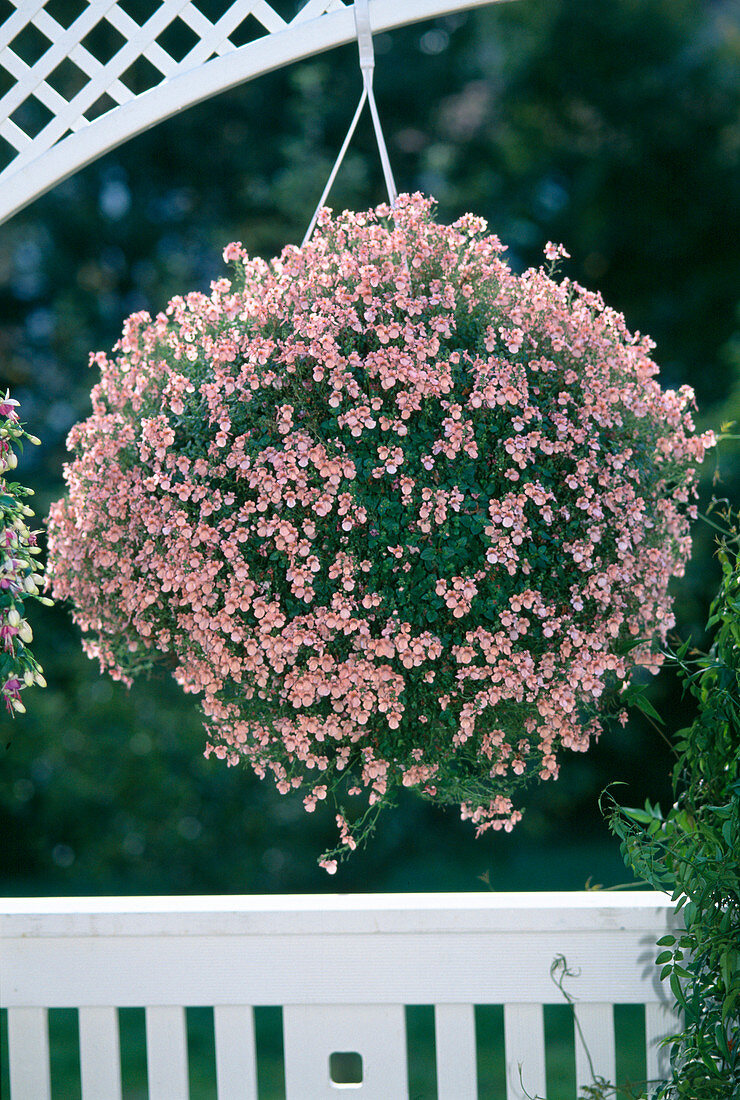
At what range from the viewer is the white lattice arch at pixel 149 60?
1649 millimetres

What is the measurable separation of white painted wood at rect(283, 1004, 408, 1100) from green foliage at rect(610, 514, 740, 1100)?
16.4 inches

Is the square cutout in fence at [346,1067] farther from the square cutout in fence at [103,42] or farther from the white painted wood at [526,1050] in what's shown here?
the square cutout in fence at [103,42]

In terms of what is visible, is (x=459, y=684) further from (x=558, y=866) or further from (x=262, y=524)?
(x=558, y=866)

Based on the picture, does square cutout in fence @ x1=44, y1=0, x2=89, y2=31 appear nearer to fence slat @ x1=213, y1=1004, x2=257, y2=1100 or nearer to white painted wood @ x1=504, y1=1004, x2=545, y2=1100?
fence slat @ x1=213, y1=1004, x2=257, y2=1100

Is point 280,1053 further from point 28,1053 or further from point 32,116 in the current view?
point 32,116

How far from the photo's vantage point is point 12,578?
5.46ft

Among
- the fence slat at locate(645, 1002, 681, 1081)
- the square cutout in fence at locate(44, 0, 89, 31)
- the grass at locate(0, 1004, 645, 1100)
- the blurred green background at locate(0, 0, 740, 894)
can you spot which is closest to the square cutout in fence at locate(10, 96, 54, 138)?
the blurred green background at locate(0, 0, 740, 894)

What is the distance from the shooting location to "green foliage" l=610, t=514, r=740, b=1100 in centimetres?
140

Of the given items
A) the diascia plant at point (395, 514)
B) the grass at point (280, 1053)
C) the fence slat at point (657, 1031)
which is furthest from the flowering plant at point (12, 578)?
the grass at point (280, 1053)

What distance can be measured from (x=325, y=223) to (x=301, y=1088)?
4.52 ft

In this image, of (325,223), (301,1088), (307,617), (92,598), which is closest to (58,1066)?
(301,1088)

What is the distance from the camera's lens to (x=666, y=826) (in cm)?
149

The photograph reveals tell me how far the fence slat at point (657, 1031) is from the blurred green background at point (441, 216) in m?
3.27

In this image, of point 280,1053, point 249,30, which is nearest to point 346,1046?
point 280,1053
